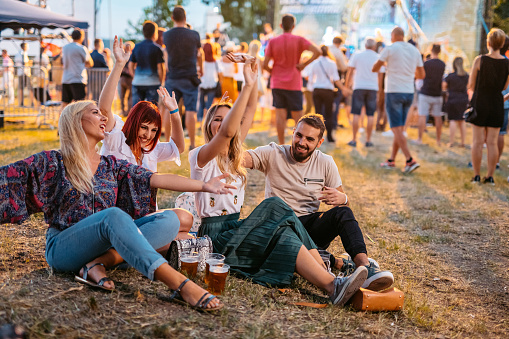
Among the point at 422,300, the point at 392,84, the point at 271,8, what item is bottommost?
the point at 422,300

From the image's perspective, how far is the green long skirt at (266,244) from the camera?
10.8 feet

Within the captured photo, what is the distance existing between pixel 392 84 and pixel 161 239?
19.8 feet

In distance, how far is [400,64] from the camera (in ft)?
27.0

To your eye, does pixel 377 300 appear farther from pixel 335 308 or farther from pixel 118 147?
pixel 118 147

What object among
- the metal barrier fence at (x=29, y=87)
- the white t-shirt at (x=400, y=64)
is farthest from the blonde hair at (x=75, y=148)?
the metal barrier fence at (x=29, y=87)

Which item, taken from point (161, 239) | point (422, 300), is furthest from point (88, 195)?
point (422, 300)

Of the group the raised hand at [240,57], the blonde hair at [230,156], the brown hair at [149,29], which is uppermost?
the brown hair at [149,29]

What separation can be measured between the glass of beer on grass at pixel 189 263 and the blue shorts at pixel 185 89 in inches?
201

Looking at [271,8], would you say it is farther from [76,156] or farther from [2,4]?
[76,156]

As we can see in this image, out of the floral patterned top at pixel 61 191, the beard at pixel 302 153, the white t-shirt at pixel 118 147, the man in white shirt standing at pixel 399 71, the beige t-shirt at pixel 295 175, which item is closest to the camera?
the floral patterned top at pixel 61 191

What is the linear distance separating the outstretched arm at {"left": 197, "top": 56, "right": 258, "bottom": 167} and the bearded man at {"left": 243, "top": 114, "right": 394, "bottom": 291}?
55 centimetres

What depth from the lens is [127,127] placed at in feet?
12.4

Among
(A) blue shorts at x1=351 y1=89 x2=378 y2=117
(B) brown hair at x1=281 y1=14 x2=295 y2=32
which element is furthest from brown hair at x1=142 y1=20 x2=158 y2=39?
(A) blue shorts at x1=351 y1=89 x2=378 y2=117

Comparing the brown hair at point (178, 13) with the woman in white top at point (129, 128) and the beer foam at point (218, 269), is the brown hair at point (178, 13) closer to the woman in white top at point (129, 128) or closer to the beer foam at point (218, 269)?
the woman in white top at point (129, 128)
